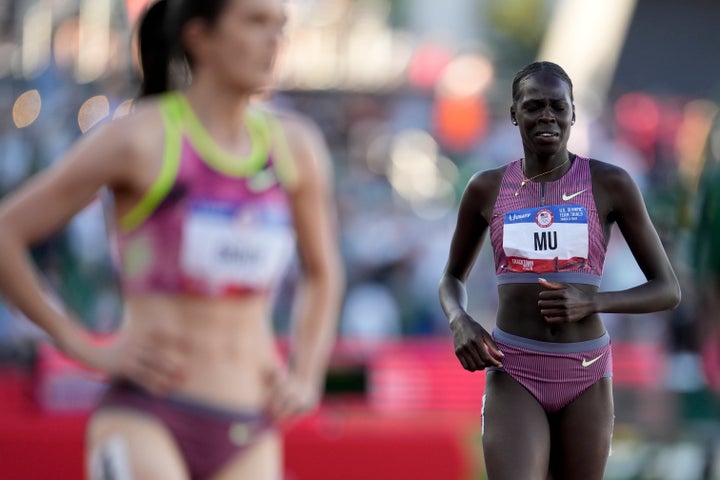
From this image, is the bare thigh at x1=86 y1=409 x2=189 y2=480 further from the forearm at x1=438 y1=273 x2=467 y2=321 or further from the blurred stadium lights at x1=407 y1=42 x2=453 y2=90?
the blurred stadium lights at x1=407 y1=42 x2=453 y2=90

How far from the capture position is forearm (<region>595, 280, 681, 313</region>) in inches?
64.7

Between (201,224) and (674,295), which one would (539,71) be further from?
(201,224)

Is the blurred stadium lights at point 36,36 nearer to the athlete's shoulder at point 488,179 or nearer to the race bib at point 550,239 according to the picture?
the athlete's shoulder at point 488,179

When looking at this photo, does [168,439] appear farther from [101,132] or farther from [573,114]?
[573,114]

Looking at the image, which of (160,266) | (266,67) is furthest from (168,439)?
(266,67)

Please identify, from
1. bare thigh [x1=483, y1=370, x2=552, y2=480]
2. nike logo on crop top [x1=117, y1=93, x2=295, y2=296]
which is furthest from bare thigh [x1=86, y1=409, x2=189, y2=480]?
bare thigh [x1=483, y1=370, x2=552, y2=480]

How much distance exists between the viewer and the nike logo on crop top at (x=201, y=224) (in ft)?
11.8

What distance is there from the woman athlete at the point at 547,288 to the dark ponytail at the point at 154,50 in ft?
7.64

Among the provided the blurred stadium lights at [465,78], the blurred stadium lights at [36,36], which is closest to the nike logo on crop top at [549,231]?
the blurred stadium lights at [36,36]

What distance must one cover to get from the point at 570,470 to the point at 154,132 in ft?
7.22

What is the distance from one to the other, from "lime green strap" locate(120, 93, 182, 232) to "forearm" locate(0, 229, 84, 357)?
32 cm

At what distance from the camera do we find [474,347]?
1681 millimetres

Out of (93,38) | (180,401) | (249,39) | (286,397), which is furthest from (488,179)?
(93,38)

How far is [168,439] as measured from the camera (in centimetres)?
364
